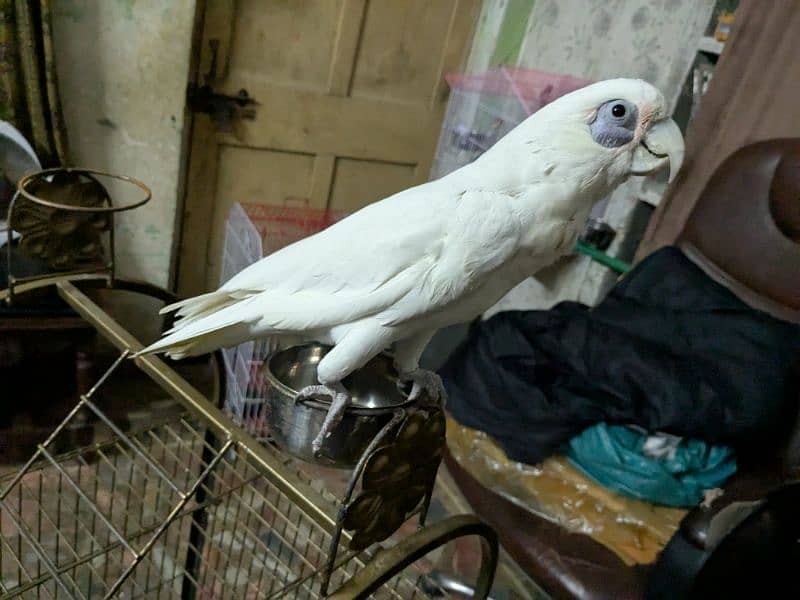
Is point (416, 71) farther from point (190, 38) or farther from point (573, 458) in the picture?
point (573, 458)

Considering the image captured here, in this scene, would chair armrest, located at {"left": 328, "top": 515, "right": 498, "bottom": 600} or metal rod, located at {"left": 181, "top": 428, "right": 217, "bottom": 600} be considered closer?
chair armrest, located at {"left": 328, "top": 515, "right": 498, "bottom": 600}

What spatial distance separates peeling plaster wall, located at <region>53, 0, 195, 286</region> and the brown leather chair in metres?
1.20

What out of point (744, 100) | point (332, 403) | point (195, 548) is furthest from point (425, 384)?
point (744, 100)

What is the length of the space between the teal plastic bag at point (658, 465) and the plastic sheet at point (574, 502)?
0.11 feet

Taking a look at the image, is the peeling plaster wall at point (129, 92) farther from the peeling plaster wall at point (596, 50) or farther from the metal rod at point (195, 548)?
the peeling plaster wall at point (596, 50)

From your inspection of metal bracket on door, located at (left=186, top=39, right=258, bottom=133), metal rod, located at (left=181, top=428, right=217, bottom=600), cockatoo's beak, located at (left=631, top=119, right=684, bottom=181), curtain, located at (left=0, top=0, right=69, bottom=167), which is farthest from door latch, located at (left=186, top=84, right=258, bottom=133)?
cockatoo's beak, located at (left=631, top=119, right=684, bottom=181)

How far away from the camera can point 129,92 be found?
1.76 m

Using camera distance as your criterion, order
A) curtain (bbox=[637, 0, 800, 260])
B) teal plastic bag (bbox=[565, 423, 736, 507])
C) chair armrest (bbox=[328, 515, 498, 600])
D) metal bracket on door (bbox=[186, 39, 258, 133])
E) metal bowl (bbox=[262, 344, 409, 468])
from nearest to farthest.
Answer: chair armrest (bbox=[328, 515, 498, 600]) < metal bowl (bbox=[262, 344, 409, 468]) < teal plastic bag (bbox=[565, 423, 736, 507]) < curtain (bbox=[637, 0, 800, 260]) < metal bracket on door (bbox=[186, 39, 258, 133])

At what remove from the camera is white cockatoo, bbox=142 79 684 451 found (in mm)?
608

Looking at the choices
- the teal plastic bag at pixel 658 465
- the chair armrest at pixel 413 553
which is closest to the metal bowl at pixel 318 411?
the chair armrest at pixel 413 553

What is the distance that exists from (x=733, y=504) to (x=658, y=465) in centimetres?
26

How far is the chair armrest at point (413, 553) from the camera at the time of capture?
563mm

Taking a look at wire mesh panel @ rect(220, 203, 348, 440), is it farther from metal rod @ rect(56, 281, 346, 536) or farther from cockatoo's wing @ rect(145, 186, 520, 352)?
cockatoo's wing @ rect(145, 186, 520, 352)

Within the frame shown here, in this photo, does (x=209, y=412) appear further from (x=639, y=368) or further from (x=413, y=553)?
(x=639, y=368)
